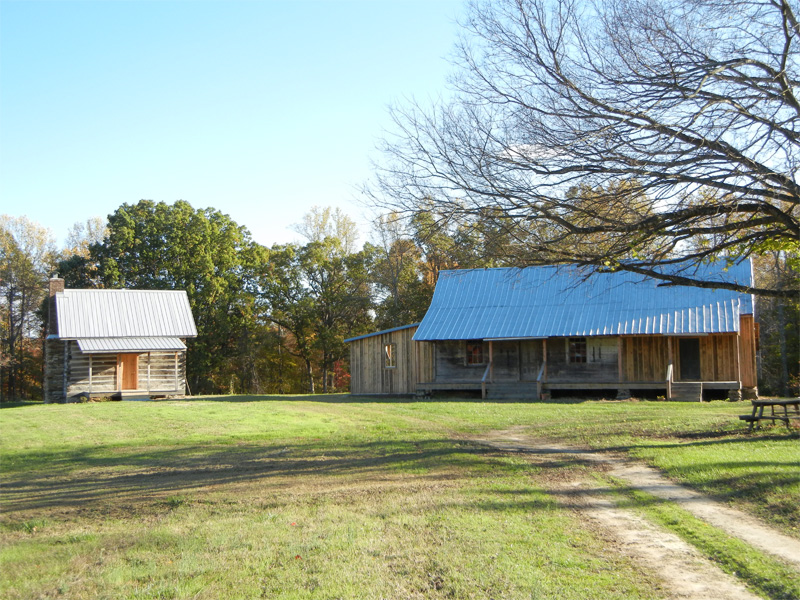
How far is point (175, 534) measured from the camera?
7.56 meters

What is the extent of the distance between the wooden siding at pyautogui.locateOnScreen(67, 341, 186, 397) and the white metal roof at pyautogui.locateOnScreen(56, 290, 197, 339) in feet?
3.39

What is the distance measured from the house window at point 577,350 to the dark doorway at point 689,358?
3684mm

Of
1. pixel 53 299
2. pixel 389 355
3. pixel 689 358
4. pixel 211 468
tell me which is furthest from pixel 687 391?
pixel 53 299

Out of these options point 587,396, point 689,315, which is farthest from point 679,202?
point 587,396

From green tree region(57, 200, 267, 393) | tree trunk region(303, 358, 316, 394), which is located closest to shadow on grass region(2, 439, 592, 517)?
green tree region(57, 200, 267, 393)

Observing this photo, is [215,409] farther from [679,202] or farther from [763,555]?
[763,555]

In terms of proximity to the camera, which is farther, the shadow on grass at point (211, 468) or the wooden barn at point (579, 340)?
the wooden barn at point (579, 340)

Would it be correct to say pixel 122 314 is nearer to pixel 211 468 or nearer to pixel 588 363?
pixel 588 363

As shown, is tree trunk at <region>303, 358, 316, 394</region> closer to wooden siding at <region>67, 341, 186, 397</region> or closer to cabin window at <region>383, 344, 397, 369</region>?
wooden siding at <region>67, 341, 186, 397</region>

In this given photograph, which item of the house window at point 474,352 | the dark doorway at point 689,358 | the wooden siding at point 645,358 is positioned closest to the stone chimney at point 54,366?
the house window at point 474,352

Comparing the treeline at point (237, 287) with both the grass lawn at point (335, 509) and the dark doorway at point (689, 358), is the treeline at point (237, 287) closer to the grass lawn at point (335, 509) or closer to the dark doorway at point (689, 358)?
the dark doorway at point (689, 358)

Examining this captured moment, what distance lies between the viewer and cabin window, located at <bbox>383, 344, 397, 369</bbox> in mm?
33281

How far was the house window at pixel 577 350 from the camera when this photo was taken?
29219 mm

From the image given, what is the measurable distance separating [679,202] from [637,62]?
2.13 meters
